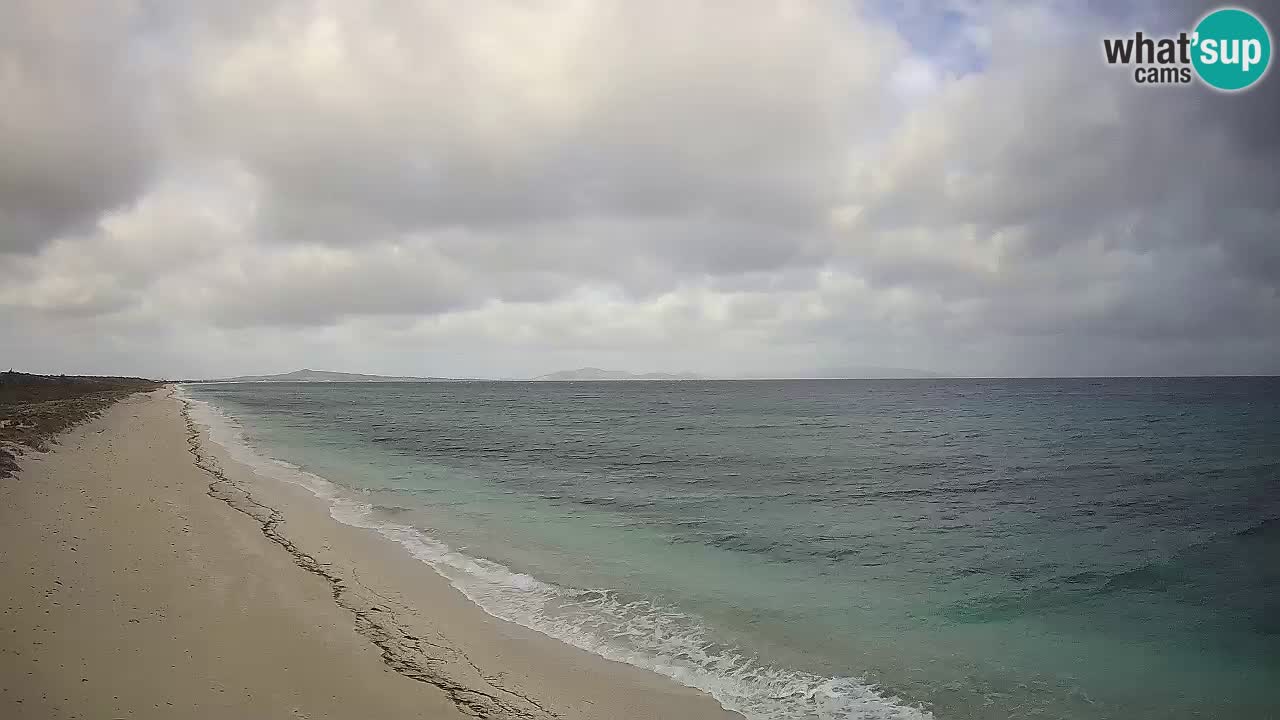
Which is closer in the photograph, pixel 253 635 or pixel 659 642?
pixel 253 635

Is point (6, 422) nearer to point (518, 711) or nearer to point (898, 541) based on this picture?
point (518, 711)

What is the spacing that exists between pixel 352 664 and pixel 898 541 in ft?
46.2

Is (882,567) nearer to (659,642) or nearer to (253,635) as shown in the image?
(659,642)

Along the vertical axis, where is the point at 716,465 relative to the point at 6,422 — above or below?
below

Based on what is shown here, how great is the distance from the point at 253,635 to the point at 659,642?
→ 625 cm

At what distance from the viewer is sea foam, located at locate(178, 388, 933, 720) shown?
7957mm

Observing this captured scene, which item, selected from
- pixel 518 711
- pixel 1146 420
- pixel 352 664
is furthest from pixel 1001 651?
pixel 1146 420

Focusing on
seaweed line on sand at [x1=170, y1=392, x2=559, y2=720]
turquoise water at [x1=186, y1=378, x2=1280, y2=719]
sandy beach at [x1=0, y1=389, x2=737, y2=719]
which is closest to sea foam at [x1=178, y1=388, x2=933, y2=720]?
turquoise water at [x1=186, y1=378, x2=1280, y2=719]

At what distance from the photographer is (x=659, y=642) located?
9797mm

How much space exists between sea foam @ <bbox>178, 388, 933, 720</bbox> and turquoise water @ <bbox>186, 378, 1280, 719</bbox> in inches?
1.9

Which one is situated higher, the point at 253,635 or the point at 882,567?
the point at 253,635

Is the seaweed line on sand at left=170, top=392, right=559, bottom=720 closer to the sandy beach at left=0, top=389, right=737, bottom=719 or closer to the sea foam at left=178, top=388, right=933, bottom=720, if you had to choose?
the sandy beach at left=0, top=389, right=737, bottom=719

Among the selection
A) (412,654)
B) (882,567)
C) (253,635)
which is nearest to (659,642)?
(412,654)

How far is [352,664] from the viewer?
324 inches
